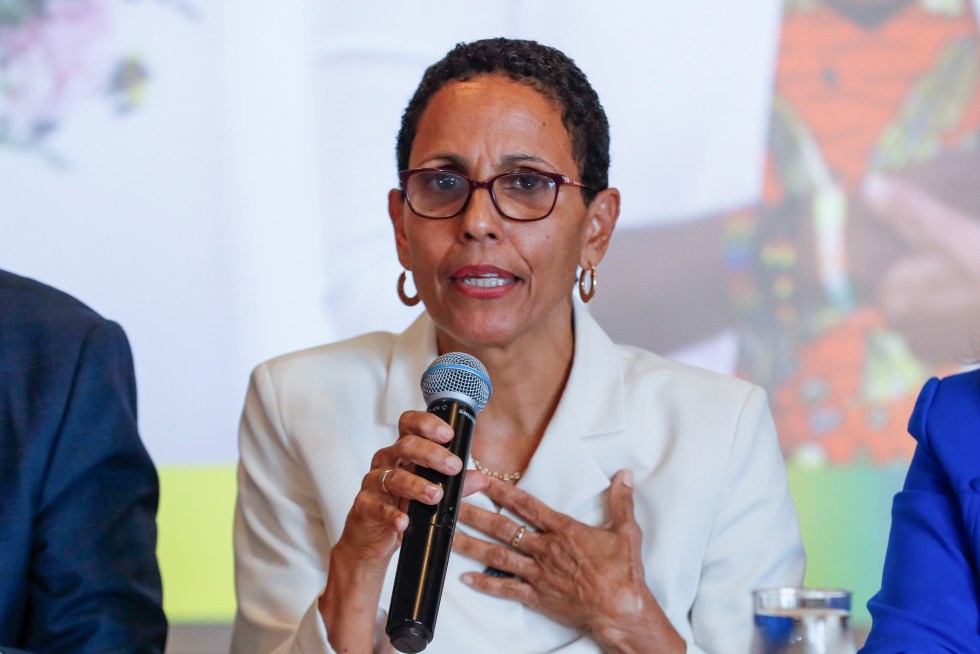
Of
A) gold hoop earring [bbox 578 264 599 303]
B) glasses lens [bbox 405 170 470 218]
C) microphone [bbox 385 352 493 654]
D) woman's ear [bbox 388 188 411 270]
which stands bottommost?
microphone [bbox 385 352 493 654]

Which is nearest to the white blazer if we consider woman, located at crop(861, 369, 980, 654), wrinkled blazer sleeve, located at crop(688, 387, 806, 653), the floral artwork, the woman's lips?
wrinkled blazer sleeve, located at crop(688, 387, 806, 653)

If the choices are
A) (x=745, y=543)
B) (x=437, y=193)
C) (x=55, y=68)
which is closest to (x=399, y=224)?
(x=437, y=193)

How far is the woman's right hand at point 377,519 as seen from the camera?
1.55 m

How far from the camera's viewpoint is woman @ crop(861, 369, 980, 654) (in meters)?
1.68

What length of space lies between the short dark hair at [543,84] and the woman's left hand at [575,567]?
21.2 inches

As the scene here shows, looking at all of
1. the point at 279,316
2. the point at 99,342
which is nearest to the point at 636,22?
the point at 279,316

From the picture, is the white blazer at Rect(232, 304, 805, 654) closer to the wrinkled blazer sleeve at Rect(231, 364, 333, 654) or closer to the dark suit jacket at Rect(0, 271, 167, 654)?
the wrinkled blazer sleeve at Rect(231, 364, 333, 654)

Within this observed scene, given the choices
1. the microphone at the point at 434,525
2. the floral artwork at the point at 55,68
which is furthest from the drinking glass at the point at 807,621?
the floral artwork at the point at 55,68

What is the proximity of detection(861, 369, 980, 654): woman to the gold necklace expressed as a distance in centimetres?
66

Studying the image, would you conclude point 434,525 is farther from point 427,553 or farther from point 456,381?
point 456,381

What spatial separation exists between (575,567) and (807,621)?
0.55 meters

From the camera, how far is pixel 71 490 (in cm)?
188

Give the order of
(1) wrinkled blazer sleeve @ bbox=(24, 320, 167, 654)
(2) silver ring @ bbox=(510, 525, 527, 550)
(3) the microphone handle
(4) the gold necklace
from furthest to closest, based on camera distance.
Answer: (4) the gold necklace < (2) silver ring @ bbox=(510, 525, 527, 550) < (1) wrinkled blazer sleeve @ bbox=(24, 320, 167, 654) < (3) the microphone handle

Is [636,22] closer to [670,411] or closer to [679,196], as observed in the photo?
[679,196]
